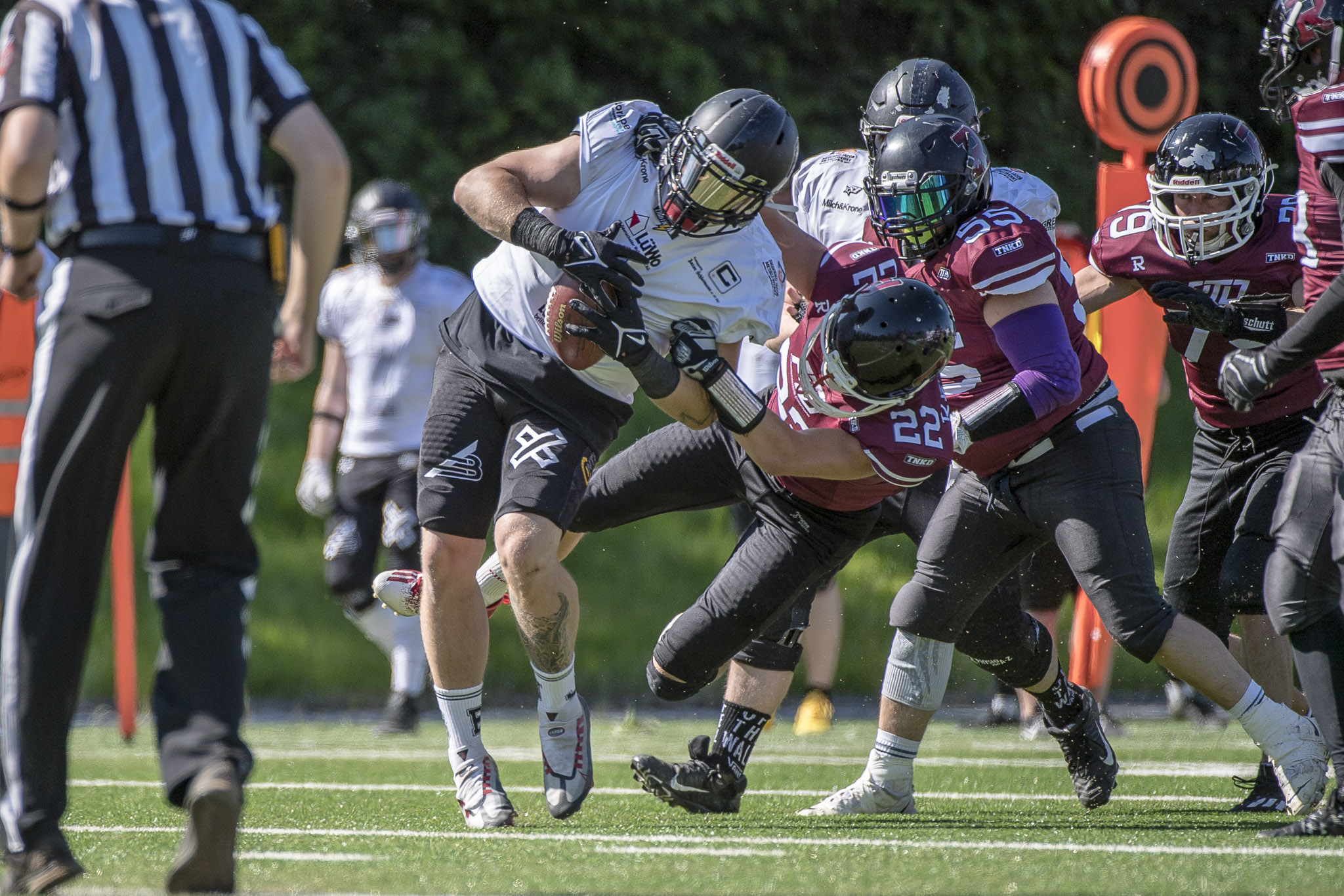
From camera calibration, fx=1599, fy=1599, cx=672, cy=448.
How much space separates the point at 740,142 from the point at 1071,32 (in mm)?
7833

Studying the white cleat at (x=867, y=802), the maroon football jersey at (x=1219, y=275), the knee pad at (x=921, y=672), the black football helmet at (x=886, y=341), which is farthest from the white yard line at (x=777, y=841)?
the maroon football jersey at (x=1219, y=275)

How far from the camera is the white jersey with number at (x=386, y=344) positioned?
710 centimetres

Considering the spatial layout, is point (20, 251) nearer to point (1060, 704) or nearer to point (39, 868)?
point (39, 868)

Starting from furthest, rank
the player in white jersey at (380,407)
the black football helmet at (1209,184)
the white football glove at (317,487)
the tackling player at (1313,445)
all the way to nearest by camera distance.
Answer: the white football glove at (317,487), the player in white jersey at (380,407), the black football helmet at (1209,184), the tackling player at (1313,445)

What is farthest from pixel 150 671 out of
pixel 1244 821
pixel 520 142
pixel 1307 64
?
pixel 1307 64

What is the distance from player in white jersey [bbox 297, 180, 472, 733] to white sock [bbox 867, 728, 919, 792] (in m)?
2.95

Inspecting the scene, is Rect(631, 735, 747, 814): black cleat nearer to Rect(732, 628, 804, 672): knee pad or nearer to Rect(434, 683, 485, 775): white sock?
Rect(732, 628, 804, 672): knee pad

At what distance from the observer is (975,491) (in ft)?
13.9

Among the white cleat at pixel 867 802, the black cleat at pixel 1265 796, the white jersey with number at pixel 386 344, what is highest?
the black cleat at pixel 1265 796

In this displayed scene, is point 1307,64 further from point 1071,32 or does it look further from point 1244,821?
point 1071,32

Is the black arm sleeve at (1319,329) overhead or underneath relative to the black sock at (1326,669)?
overhead

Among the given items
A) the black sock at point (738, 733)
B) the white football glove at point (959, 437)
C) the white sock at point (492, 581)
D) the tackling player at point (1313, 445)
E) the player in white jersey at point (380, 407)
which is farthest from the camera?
the player in white jersey at point (380, 407)

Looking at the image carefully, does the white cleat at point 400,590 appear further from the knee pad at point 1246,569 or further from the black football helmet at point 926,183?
the knee pad at point 1246,569

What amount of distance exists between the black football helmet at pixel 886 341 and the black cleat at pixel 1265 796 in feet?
4.76
